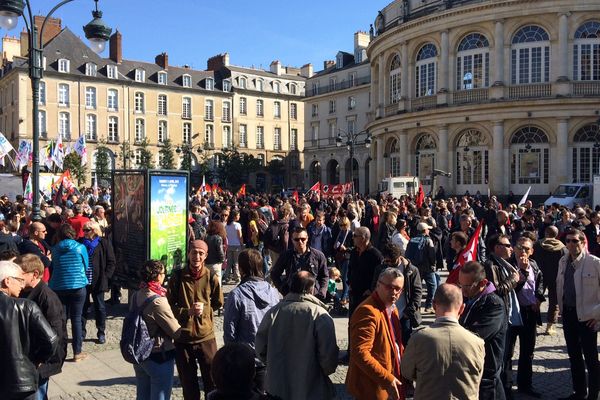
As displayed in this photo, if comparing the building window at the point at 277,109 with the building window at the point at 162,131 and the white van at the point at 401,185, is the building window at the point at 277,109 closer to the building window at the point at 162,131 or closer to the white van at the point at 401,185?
the building window at the point at 162,131

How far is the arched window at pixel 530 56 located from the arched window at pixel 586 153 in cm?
387

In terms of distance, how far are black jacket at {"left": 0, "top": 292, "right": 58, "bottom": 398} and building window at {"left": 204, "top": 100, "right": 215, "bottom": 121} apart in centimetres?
6722

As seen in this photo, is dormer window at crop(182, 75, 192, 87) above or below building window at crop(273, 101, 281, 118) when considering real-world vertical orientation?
above

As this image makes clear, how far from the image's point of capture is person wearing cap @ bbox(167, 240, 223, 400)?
19.3 feet

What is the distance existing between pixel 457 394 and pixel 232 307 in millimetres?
2291

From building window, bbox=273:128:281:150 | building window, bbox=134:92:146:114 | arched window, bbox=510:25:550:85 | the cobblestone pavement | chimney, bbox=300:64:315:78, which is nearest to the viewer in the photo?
the cobblestone pavement

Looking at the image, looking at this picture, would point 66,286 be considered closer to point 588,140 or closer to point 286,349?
point 286,349

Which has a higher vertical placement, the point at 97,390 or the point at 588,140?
the point at 588,140

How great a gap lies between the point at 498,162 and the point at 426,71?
792 cm

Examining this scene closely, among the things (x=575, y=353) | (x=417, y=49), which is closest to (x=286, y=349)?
(x=575, y=353)

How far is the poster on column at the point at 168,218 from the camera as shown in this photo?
33.1ft

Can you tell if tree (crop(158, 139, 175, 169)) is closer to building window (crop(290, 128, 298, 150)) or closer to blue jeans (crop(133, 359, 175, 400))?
building window (crop(290, 128, 298, 150))

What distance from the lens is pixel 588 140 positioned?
34.9 m

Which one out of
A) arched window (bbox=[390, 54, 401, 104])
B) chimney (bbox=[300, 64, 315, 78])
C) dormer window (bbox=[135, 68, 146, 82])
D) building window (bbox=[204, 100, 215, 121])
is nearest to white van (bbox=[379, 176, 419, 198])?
arched window (bbox=[390, 54, 401, 104])
